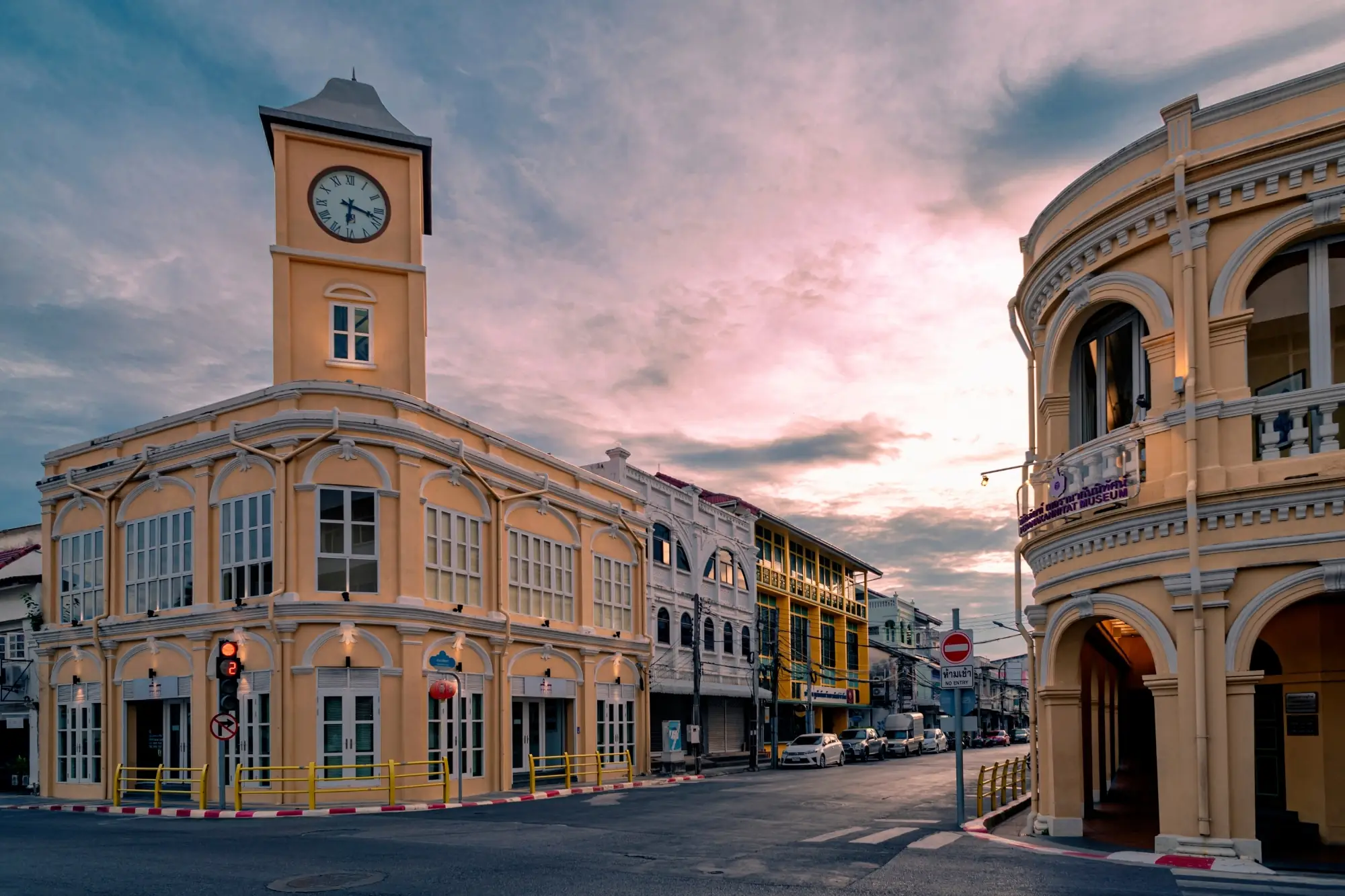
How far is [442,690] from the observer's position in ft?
88.7

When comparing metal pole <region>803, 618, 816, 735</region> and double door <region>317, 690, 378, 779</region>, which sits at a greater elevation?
double door <region>317, 690, 378, 779</region>

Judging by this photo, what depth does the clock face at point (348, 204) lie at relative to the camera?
3014 cm

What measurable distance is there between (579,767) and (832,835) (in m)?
18.3

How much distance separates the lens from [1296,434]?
1355 cm

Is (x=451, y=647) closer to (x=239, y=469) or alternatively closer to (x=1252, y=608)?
(x=239, y=469)

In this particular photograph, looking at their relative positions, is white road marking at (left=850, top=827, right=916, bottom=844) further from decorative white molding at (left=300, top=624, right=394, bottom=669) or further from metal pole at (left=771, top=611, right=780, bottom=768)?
metal pole at (left=771, top=611, right=780, bottom=768)

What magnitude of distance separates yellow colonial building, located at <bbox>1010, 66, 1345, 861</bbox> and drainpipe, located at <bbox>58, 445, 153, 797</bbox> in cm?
2329

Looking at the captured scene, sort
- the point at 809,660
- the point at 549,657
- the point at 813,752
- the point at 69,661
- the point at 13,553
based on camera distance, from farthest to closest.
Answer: the point at 809,660, the point at 813,752, the point at 13,553, the point at 549,657, the point at 69,661

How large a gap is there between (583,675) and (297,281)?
14611 mm

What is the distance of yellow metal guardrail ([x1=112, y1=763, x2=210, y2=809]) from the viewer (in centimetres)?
2436

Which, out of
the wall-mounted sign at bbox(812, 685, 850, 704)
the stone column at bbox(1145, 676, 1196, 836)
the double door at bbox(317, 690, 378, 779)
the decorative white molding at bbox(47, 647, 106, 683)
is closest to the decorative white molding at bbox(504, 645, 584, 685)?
the double door at bbox(317, 690, 378, 779)

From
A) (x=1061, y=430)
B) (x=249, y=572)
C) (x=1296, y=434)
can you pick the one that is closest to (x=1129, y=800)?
(x=1061, y=430)

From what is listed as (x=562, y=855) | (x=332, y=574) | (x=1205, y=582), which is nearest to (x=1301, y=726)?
(x=1205, y=582)

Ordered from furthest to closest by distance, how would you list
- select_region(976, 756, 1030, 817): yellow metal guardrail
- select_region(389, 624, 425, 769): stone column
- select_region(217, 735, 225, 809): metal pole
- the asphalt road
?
1. select_region(389, 624, 425, 769): stone column
2. select_region(217, 735, 225, 809): metal pole
3. select_region(976, 756, 1030, 817): yellow metal guardrail
4. the asphalt road
